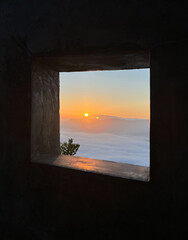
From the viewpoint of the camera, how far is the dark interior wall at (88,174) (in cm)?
136

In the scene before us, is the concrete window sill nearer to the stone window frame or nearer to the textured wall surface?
the stone window frame

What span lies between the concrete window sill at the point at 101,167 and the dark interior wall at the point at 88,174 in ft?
0.21

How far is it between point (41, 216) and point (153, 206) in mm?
1199

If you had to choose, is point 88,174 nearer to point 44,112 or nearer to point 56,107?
point 44,112

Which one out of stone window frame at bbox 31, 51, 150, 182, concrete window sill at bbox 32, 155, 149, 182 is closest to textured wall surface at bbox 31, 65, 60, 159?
stone window frame at bbox 31, 51, 150, 182

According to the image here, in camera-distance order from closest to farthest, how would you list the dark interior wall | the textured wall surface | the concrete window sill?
the dark interior wall → the concrete window sill → the textured wall surface

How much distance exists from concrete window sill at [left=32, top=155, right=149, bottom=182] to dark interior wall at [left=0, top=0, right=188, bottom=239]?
0.21 feet

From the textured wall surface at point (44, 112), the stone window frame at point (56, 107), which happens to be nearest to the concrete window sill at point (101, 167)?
the stone window frame at point (56, 107)

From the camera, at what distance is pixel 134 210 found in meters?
1.48

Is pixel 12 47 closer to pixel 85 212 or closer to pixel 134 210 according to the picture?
pixel 85 212

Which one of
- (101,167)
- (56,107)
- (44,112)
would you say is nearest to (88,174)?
(101,167)

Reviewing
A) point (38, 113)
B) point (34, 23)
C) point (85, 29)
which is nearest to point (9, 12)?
point (34, 23)

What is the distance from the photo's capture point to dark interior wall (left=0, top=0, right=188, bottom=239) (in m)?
1.36

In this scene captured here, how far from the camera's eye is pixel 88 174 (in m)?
1.64
